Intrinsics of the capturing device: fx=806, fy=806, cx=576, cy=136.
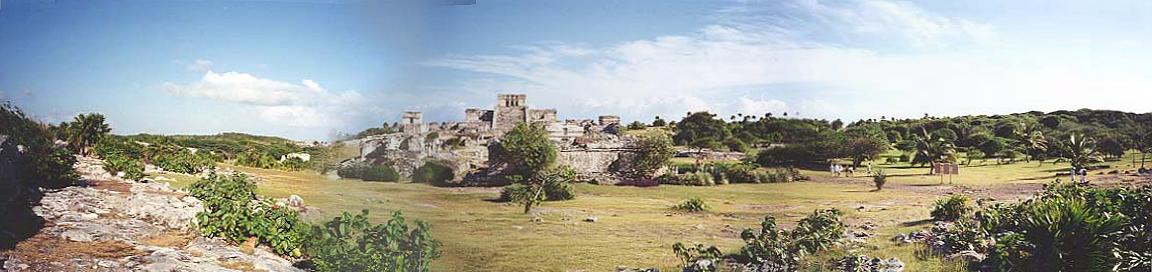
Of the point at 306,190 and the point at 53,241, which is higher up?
the point at 306,190

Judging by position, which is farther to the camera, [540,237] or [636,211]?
[636,211]

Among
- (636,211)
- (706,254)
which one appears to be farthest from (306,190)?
(706,254)

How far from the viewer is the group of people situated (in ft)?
17.7

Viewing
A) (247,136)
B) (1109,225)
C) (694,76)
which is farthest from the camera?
(247,136)

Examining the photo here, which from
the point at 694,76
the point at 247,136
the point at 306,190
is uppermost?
the point at 694,76

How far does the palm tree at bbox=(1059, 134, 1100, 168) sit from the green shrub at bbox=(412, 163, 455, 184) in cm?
415

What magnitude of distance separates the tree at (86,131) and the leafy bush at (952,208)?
5688 millimetres

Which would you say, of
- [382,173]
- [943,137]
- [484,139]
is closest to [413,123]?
[382,173]

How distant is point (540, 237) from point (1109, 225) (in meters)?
3.22

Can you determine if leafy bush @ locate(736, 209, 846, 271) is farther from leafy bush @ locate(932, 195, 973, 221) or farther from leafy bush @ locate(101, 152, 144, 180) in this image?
leafy bush @ locate(101, 152, 144, 180)

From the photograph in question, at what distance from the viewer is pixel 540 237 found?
15.0 feet

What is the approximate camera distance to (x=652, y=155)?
214 inches

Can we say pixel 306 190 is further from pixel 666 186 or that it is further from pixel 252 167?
pixel 666 186

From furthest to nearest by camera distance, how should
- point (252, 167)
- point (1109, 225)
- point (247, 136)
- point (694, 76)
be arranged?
point (252, 167)
point (247, 136)
point (694, 76)
point (1109, 225)
